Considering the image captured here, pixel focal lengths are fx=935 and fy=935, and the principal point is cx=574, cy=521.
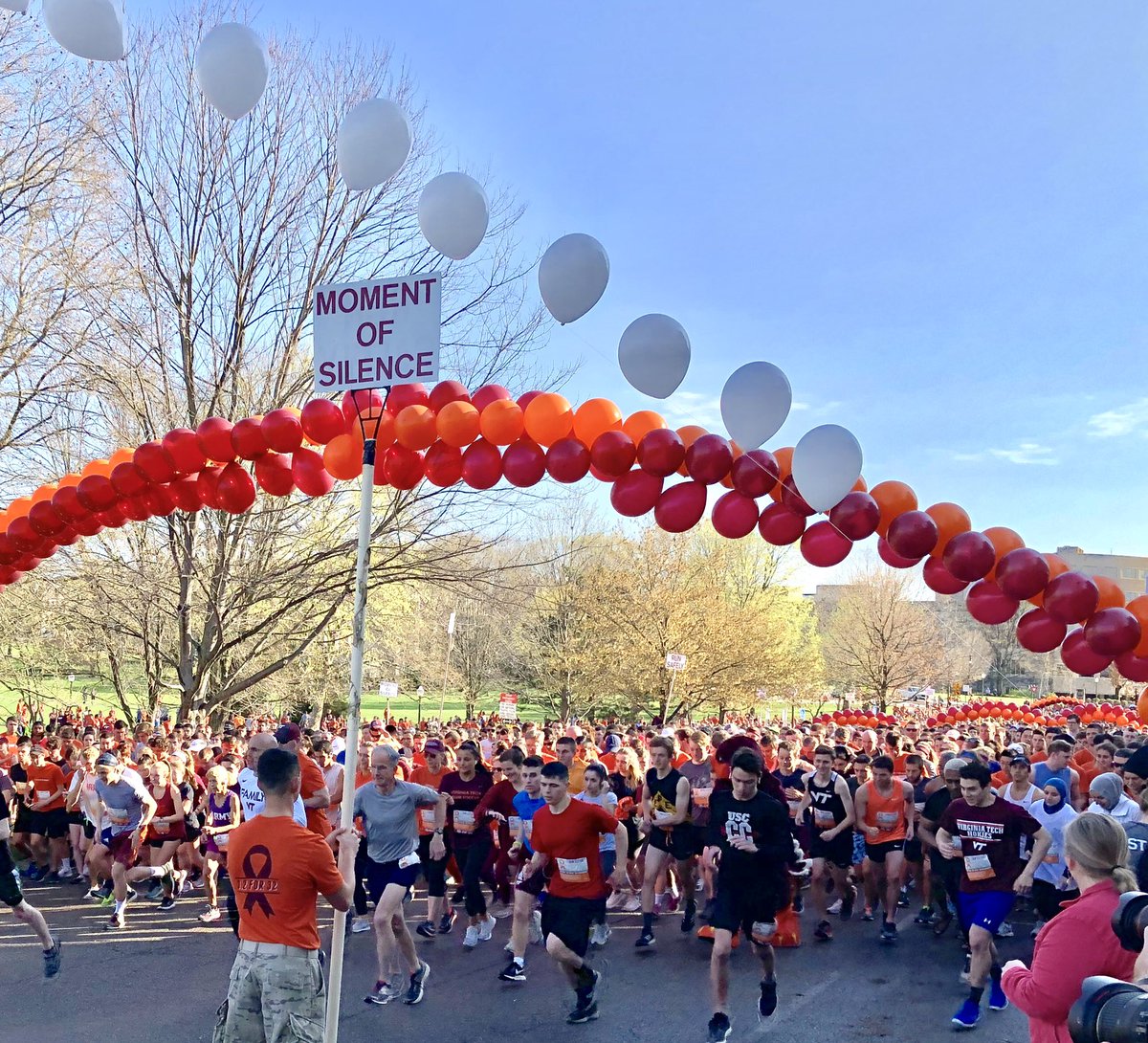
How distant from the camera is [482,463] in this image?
24.0 ft

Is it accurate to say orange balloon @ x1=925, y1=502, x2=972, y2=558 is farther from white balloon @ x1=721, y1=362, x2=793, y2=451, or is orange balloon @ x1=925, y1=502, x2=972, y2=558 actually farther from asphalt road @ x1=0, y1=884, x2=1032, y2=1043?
asphalt road @ x1=0, y1=884, x2=1032, y2=1043

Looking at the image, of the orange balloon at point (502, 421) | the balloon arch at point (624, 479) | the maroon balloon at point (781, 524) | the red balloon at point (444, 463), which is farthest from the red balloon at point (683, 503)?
the red balloon at point (444, 463)

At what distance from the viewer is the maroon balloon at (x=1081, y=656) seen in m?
6.01

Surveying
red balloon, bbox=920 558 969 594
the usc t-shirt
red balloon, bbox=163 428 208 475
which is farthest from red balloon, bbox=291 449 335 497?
red balloon, bbox=920 558 969 594

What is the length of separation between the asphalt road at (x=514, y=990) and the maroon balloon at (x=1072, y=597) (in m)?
2.89

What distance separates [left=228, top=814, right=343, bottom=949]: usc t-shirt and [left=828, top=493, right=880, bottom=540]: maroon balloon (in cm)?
395

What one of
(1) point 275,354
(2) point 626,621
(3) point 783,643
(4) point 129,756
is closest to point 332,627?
(1) point 275,354

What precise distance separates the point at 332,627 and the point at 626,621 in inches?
499

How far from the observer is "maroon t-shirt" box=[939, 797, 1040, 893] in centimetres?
651

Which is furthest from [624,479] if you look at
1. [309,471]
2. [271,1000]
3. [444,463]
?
[271,1000]

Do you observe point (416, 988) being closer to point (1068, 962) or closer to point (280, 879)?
point (280, 879)

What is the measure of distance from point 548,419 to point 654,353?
108cm

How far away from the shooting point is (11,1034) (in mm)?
6047

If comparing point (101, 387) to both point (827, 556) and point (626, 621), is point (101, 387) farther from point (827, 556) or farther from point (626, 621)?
point (626, 621)
